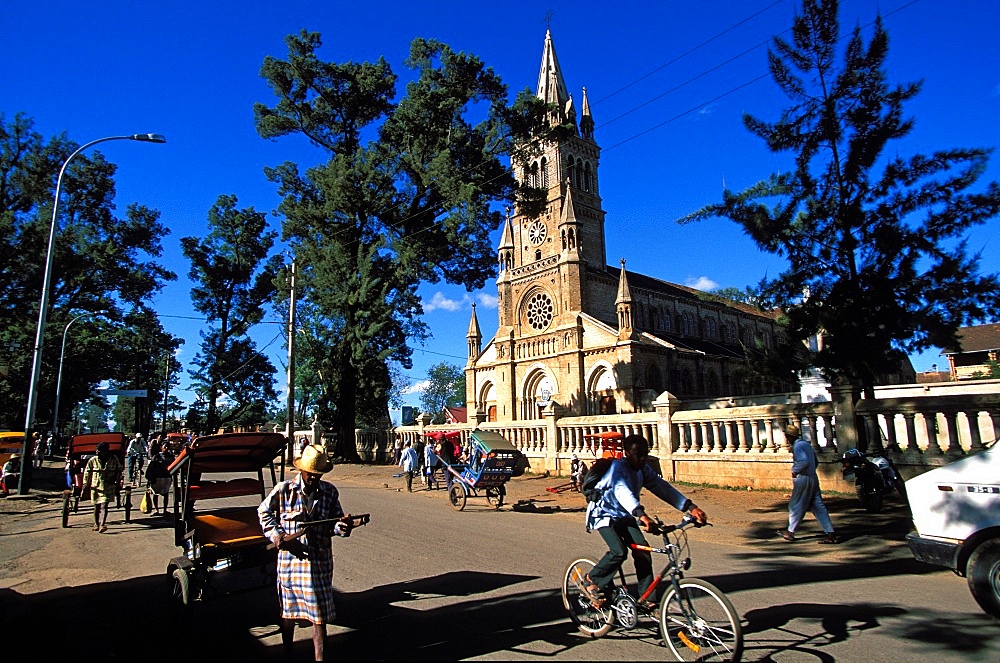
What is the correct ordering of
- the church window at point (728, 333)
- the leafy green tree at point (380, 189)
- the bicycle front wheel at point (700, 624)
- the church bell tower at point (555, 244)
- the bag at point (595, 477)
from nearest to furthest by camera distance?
the bicycle front wheel at point (700, 624), the bag at point (595, 477), the leafy green tree at point (380, 189), the church bell tower at point (555, 244), the church window at point (728, 333)

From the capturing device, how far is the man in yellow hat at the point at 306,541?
4027 mm

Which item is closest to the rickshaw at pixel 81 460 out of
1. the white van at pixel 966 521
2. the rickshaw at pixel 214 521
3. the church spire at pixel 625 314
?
the rickshaw at pixel 214 521

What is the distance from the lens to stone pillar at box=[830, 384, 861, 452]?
1093 cm

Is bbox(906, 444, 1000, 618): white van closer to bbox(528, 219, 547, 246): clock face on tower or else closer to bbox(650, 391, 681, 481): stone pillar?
bbox(650, 391, 681, 481): stone pillar

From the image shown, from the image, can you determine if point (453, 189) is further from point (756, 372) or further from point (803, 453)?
point (803, 453)

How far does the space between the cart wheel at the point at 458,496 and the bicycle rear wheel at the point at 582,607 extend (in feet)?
26.7

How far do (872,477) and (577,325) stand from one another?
31.8m

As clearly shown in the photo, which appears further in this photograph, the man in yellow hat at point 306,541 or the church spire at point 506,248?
the church spire at point 506,248

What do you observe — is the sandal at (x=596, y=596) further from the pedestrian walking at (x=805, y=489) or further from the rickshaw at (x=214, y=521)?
the pedestrian walking at (x=805, y=489)

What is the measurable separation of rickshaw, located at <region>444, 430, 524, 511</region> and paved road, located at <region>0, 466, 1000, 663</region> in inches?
116

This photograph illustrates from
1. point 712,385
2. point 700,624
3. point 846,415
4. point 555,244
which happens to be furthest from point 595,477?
point 712,385

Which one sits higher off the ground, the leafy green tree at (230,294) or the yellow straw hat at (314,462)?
the leafy green tree at (230,294)

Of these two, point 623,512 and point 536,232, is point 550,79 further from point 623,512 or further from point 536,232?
point 623,512

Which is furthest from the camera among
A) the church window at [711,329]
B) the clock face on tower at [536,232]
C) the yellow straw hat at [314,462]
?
the church window at [711,329]
